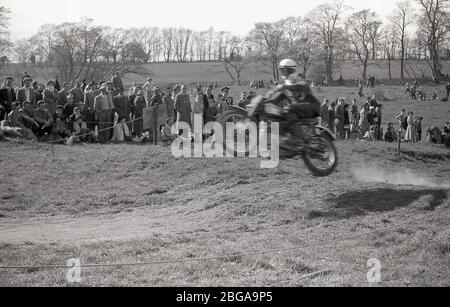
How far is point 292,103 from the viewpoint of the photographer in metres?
12.1

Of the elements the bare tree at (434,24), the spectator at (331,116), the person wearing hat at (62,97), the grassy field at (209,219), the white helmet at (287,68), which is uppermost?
the bare tree at (434,24)

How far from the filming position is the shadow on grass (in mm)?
14523

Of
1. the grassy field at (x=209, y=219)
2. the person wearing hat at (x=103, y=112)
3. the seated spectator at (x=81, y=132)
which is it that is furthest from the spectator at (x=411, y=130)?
the seated spectator at (x=81, y=132)

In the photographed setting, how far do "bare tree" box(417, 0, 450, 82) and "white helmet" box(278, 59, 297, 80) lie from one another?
4788cm

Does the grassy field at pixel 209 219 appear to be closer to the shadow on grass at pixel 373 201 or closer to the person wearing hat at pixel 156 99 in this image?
the shadow on grass at pixel 373 201

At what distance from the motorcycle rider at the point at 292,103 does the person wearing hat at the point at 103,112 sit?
11.6 metres

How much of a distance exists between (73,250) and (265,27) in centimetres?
2783

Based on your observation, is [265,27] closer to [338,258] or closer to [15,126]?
[15,126]

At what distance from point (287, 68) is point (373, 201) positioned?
5677 millimetres

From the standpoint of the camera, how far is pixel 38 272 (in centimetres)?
1052

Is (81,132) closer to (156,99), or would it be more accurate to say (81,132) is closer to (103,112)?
(103,112)

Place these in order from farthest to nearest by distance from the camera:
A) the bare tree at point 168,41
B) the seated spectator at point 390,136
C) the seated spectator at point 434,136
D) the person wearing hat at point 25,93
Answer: the bare tree at point 168,41
the seated spectator at point 434,136
the seated spectator at point 390,136
the person wearing hat at point 25,93

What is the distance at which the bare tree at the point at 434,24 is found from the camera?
54500 mm

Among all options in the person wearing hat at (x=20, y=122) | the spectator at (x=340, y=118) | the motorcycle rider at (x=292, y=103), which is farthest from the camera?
the spectator at (x=340, y=118)
